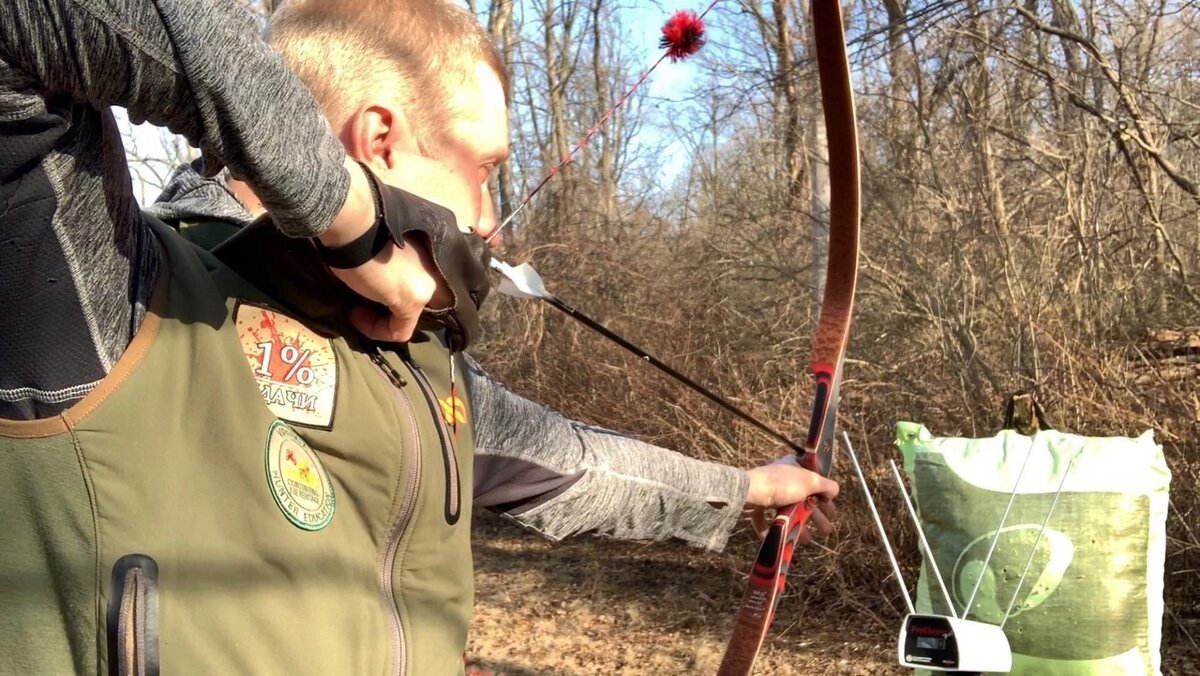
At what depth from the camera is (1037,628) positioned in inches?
94.3

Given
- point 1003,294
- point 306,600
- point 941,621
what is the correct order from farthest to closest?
point 1003,294, point 941,621, point 306,600

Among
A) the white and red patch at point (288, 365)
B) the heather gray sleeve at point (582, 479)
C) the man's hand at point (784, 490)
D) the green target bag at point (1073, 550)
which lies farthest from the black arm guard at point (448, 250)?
the green target bag at point (1073, 550)

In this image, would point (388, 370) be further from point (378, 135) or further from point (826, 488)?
point (826, 488)

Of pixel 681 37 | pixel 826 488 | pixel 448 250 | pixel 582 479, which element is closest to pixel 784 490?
pixel 826 488

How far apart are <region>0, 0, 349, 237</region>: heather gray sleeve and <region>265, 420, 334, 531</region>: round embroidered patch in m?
0.18

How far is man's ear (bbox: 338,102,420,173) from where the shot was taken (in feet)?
2.84

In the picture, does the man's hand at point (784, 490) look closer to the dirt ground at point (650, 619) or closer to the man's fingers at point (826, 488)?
the man's fingers at point (826, 488)

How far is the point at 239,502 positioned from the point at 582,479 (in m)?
0.61

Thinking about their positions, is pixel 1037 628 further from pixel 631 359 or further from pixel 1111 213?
pixel 631 359

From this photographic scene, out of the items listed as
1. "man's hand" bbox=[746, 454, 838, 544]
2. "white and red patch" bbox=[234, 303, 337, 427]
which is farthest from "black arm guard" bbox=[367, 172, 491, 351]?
"man's hand" bbox=[746, 454, 838, 544]

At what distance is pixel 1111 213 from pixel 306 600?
13.9ft

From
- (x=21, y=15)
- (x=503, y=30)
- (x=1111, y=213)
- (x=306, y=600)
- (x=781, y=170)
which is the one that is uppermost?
(x=503, y=30)

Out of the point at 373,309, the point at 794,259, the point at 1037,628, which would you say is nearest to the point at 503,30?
the point at 794,259

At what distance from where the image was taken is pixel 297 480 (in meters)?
0.74
